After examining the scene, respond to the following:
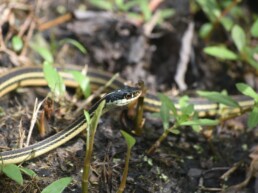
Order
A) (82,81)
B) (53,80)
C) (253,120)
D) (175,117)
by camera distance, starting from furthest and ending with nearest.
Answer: (82,81)
(53,80)
(175,117)
(253,120)

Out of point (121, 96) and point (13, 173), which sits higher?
point (121, 96)

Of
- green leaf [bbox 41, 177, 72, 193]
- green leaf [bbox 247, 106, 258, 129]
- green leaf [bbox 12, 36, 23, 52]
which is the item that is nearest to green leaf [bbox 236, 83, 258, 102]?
green leaf [bbox 247, 106, 258, 129]

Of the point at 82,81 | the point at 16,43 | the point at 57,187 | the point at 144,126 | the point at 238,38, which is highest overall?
the point at 16,43

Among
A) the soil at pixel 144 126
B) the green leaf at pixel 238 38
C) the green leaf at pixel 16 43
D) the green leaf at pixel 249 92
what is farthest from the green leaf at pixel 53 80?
the green leaf at pixel 238 38

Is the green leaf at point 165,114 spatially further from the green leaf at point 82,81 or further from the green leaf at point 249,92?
the green leaf at point 82,81

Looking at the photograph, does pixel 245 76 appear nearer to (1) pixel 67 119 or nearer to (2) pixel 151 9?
(2) pixel 151 9

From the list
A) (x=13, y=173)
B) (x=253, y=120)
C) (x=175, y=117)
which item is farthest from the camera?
(x=175, y=117)

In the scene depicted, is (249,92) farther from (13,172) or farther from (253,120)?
(13,172)

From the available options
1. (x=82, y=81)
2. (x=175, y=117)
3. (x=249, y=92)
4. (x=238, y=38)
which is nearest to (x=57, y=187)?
(x=175, y=117)
